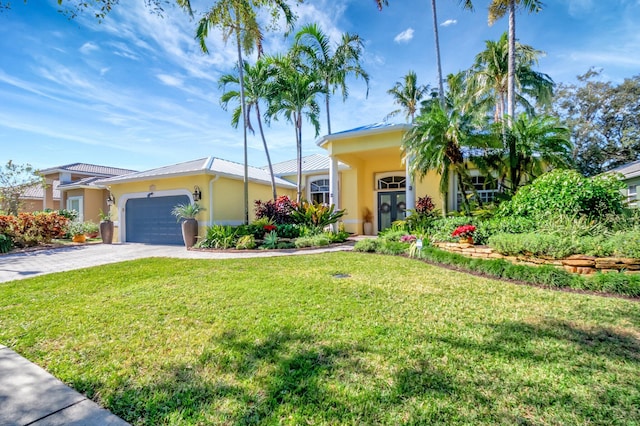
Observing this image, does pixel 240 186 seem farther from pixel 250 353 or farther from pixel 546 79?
pixel 546 79

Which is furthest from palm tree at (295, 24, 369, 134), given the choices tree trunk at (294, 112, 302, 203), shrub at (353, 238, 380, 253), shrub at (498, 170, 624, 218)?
shrub at (498, 170, 624, 218)

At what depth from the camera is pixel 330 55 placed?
585 inches

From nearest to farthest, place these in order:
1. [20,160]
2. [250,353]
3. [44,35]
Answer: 1. [250,353]
2. [44,35]
3. [20,160]

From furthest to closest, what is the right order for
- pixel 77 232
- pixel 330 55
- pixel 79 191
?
pixel 79 191
pixel 77 232
pixel 330 55

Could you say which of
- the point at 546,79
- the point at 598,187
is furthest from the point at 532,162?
the point at 546,79

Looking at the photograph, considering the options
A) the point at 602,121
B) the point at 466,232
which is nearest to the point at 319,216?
the point at 466,232

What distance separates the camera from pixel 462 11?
13164mm

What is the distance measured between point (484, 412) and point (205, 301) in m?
3.93

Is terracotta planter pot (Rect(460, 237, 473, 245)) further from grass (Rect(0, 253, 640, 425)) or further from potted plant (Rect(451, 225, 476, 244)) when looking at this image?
grass (Rect(0, 253, 640, 425))

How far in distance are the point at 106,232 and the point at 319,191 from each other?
11.2m

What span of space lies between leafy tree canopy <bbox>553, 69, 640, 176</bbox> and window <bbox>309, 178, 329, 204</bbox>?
747 inches

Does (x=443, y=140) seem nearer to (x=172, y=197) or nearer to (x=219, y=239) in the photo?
(x=219, y=239)

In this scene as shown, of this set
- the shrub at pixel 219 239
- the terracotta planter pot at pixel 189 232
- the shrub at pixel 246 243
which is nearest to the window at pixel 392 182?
the shrub at pixel 246 243

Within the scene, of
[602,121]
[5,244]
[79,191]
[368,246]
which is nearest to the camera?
[368,246]
